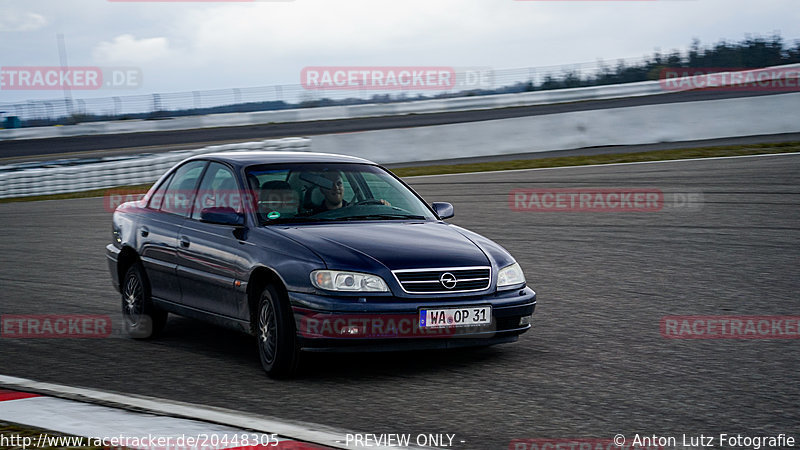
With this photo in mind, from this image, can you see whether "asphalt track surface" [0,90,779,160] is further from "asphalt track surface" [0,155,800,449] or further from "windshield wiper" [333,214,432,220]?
"windshield wiper" [333,214,432,220]

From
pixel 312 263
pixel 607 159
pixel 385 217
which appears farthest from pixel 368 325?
pixel 607 159

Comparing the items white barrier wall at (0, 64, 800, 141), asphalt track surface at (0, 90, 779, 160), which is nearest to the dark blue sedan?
asphalt track surface at (0, 90, 779, 160)

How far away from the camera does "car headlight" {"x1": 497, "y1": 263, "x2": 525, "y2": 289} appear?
19.1 feet

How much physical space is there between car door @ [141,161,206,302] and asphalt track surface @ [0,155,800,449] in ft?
1.48

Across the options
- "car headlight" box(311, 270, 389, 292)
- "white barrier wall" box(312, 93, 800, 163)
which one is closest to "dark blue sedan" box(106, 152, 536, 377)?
"car headlight" box(311, 270, 389, 292)

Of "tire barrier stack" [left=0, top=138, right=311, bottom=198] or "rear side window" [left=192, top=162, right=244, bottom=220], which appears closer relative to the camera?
"rear side window" [left=192, top=162, right=244, bottom=220]

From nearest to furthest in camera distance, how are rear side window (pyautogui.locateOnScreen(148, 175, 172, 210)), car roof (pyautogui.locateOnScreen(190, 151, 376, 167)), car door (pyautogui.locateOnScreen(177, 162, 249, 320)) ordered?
car door (pyautogui.locateOnScreen(177, 162, 249, 320))
car roof (pyautogui.locateOnScreen(190, 151, 376, 167))
rear side window (pyautogui.locateOnScreen(148, 175, 172, 210))

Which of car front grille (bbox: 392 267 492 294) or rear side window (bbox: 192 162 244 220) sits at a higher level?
rear side window (bbox: 192 162 244 220)

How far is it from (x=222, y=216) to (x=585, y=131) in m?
16.0

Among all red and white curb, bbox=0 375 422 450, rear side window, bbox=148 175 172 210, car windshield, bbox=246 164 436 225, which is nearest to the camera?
red and white curb, bbox=0 375 422 450

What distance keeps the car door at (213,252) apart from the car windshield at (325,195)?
0.62ft

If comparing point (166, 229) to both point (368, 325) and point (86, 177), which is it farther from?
point (86, 177)

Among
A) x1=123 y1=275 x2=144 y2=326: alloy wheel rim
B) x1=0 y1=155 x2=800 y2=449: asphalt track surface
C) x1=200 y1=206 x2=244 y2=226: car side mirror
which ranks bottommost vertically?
x1=0 y1=155 x2=800 y2=449: asphalt track surface

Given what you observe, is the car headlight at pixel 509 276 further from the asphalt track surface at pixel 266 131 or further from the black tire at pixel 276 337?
the asphalt track surface at pixel 266 131
